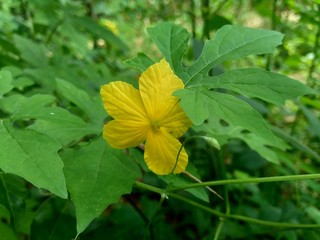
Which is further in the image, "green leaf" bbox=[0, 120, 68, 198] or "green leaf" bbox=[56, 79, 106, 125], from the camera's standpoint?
"green leaf" bbox=[56, 79, 106, 125]

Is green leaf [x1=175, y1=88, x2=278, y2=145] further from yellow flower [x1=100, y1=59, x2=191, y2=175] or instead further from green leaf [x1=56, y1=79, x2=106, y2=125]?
green leaf [x1=56, y1=79, x2=106, y2=125]

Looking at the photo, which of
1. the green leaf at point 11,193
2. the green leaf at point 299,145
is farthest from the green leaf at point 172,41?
the green leaf at point 299,145

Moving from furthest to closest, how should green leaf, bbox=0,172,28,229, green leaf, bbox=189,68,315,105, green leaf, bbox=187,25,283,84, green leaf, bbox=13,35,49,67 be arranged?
green leaf, bbox=13,35,49,67 → green leaf, bbox=0,172,28,229 → green leaf, bbox=187,25,283,84 → green leaf, bbox=189,68,315,105

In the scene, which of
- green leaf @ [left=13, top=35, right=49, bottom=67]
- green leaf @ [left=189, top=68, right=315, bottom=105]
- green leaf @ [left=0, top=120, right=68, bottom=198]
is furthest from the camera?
green leaf @ [left=13, top=35, right=49, bottom=67]

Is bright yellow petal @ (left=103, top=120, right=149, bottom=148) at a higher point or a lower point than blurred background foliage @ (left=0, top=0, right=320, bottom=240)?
higher

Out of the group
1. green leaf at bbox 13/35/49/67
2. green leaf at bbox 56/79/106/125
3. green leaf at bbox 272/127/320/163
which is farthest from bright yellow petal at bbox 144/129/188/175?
green leaf at bbox 13/35/49/67

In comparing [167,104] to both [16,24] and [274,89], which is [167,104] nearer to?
[274,89]
